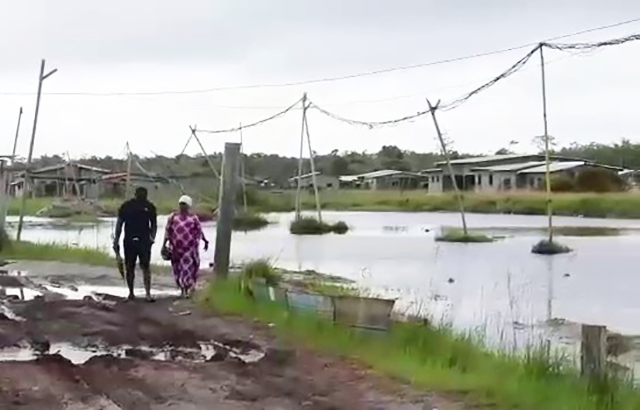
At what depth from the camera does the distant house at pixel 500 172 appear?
266 ft

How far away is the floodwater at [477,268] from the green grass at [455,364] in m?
2.98

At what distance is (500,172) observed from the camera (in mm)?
84750

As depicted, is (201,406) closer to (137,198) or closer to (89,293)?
(137,198)

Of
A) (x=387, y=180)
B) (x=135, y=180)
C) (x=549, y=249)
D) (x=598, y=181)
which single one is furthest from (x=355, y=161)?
(x=549, y=249)

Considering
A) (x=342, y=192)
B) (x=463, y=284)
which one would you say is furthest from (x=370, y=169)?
(x=463, y=284)

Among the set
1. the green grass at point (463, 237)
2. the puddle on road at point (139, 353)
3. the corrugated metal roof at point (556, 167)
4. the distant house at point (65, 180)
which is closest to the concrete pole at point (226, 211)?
the puddle on road at point (139, 353)

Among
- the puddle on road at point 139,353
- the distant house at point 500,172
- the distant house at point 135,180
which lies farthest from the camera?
the distant house at point 500,172

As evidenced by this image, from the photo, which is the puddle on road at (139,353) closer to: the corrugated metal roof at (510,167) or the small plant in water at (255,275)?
the small plant in water at (255,275)

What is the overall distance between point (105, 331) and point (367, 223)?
4413cm

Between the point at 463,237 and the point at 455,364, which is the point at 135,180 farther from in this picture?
the point at 455,364

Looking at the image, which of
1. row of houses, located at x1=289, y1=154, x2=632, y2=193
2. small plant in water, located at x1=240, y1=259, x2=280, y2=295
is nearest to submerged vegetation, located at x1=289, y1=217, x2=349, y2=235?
row of houses, located at x1=289, y1=154, x2=632, y2=193

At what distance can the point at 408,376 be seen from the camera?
1014 centimetres

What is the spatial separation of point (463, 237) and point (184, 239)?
26.1m

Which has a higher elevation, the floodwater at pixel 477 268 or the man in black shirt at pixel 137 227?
the man in black shirt at pixel 137 227
